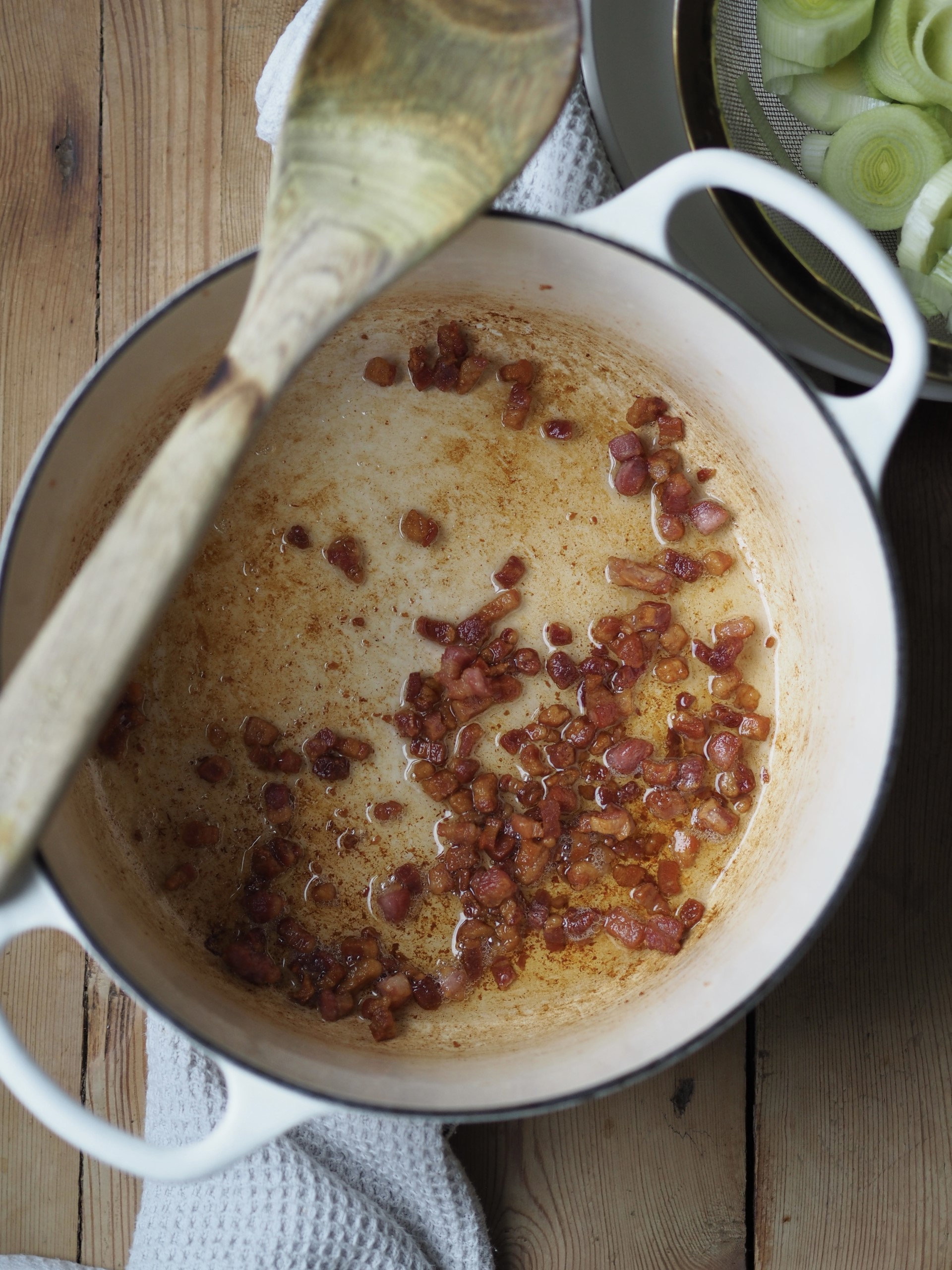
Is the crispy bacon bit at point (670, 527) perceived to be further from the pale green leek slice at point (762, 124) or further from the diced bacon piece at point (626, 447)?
the pale green leek slice at point (762, 124)

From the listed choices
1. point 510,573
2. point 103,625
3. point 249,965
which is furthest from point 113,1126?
point 510,573

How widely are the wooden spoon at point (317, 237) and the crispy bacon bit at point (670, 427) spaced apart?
16.1 inches

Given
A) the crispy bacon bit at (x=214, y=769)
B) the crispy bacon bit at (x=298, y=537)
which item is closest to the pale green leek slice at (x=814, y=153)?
the crispy bacon bit at (x=298, y=537)

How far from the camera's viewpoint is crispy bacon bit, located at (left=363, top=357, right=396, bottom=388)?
111 cm

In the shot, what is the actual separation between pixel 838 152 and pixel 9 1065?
1.15 m

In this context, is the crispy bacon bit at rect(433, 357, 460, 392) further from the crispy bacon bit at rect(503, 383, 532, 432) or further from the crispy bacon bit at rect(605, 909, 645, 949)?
the crispy bacon bit at rect(605, 909, 645, 949)

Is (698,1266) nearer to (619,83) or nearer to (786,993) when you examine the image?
(786,993)

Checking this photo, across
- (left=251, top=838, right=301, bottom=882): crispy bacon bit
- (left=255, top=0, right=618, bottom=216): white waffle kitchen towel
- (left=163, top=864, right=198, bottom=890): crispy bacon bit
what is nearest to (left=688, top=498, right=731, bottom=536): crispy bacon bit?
(left=255, top=0, right=618, bottom=216): white waffle kitchen towel

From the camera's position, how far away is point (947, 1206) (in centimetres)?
111

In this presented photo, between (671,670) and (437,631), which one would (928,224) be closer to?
→ (671,670)

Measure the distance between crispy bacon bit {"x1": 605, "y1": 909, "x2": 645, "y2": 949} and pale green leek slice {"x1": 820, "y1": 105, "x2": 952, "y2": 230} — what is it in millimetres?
782

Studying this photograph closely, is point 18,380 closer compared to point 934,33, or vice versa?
point 934,33

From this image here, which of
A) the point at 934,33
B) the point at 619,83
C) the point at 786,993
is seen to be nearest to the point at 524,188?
the point at 619,83

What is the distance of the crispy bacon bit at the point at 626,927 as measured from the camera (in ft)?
3.46
